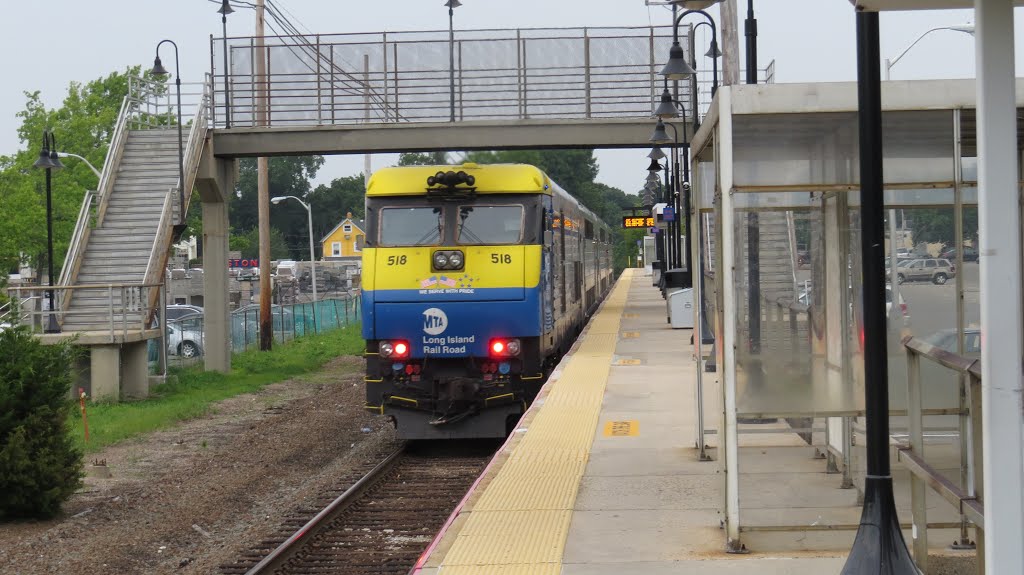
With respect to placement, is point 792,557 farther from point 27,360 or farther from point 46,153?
point 46,153

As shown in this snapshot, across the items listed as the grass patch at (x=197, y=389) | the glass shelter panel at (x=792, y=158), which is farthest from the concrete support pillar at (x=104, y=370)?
the glass shelter panel at (x=792, y=158)

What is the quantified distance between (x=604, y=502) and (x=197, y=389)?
15.7 metres

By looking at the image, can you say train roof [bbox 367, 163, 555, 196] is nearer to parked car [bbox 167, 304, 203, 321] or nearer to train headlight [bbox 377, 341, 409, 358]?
train headlight [bbox 377, 341, 409, 358]

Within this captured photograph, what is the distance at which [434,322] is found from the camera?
1444 cm

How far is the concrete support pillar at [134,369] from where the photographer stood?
2136 cm

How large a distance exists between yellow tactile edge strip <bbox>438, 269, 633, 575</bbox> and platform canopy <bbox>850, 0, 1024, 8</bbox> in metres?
3.79

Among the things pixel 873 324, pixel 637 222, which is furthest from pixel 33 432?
pixel 637 222

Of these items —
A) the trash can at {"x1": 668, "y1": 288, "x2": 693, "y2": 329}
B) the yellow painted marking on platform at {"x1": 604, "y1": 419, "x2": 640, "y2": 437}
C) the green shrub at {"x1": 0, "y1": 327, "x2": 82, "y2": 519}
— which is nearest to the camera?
the green shrub at {"x1": 0, "y1": 327, "x2": 82, "y2": 519}

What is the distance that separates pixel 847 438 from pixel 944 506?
1165 millimetres

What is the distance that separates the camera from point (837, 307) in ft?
27.4

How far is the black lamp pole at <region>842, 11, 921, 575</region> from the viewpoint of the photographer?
591 centimetres

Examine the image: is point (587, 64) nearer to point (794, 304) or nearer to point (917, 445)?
point (794, 304)

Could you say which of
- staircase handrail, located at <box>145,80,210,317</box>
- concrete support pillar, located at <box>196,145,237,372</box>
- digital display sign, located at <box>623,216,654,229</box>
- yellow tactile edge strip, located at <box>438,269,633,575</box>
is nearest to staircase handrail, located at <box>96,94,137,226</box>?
staircase handrail, located at <box>145,80,210,317</box>

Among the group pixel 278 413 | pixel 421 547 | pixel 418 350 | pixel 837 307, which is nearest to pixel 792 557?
pixel 837 307
